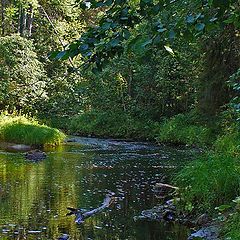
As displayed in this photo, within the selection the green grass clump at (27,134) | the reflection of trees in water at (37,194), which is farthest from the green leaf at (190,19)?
the green grass clump at (27,134)

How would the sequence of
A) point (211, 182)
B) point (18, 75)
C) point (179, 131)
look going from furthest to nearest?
1. point (18, 75)
2. point (179, 131)
3. point (211, 182)

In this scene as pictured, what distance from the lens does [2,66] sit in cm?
2219

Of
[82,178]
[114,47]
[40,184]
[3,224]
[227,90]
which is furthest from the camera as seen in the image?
[227,90]

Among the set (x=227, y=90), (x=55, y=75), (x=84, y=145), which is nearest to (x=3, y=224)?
(x=227, y=90)

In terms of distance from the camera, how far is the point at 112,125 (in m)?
22.8

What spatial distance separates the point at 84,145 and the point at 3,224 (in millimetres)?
10692

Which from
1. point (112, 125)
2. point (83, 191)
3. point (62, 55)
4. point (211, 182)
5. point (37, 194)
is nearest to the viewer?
point (62, 55)

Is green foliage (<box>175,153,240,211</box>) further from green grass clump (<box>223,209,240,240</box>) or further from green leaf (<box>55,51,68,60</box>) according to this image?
green leaf (<box>55,51,68,60</box>)

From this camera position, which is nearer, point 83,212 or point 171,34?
point 171,34

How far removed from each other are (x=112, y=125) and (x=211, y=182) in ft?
52.4

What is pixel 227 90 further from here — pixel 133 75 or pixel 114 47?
pixel 133 75

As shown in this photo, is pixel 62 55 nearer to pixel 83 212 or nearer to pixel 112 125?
pixel 83 212

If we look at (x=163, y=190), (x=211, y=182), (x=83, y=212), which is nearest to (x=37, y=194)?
(x=83, y=212)

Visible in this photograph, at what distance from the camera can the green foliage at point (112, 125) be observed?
2159 centimetres
